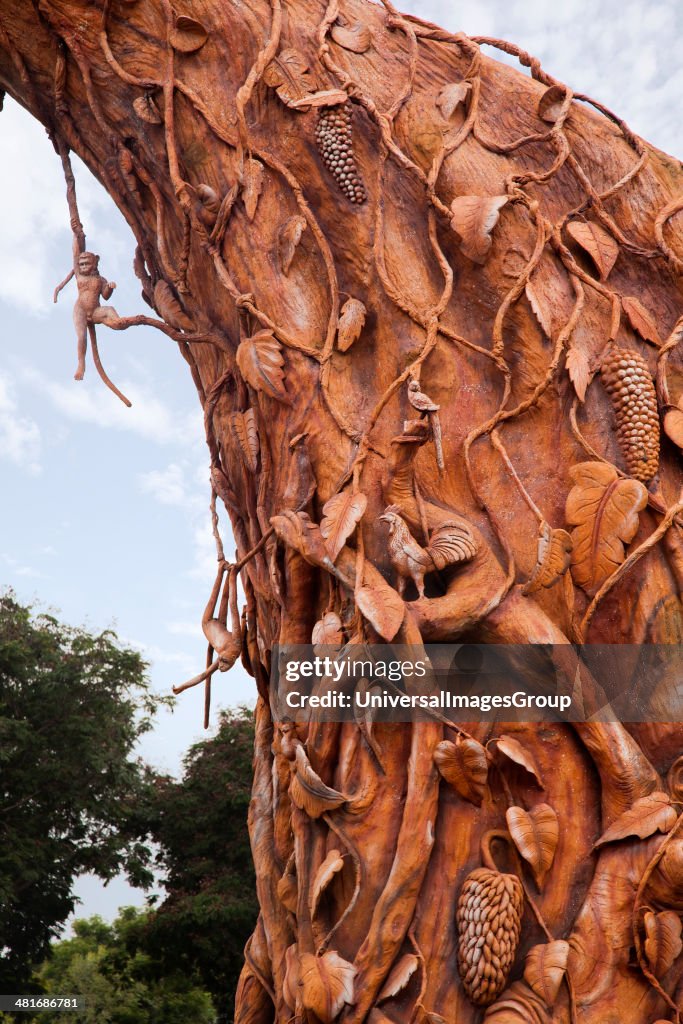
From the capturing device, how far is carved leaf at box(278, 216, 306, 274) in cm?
216

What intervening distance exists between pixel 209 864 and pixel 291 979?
4896 mm

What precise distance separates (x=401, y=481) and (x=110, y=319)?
918mm

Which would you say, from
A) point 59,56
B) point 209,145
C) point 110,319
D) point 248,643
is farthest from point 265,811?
point 59,56

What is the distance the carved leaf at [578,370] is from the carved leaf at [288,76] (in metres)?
0.87

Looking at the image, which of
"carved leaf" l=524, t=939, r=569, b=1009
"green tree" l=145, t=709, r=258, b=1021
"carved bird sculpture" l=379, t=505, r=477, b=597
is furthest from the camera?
"green tree" l=145, t=709, r=258, b=1021

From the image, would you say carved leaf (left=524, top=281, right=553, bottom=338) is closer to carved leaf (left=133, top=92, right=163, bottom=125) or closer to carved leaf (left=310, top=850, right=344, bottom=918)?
carved leaf (left=133, top=92, right=163, bottom=125)

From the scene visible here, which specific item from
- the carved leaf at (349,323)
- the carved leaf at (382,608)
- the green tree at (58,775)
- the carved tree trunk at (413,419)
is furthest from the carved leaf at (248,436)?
the green tree at (58,775)

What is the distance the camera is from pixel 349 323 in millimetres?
2098

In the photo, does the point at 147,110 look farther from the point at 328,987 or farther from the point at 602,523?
the point at 328,987

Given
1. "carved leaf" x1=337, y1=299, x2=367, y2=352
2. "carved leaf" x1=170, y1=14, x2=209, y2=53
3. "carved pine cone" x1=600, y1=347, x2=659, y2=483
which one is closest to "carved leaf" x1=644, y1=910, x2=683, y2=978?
"carved pine cone" x1=600, y1=347, x2=659, y2=483

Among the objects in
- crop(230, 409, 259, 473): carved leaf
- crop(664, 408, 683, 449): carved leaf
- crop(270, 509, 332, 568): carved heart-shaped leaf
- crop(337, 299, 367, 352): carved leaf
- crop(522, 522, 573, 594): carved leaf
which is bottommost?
crop(522, 522, 573, 594): carved leaf

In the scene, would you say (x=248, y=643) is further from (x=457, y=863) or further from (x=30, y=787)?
(x=30, y=787)

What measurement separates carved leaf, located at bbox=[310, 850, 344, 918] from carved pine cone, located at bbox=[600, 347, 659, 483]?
0.92 metres

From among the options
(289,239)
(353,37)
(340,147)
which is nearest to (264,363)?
(289,239)
